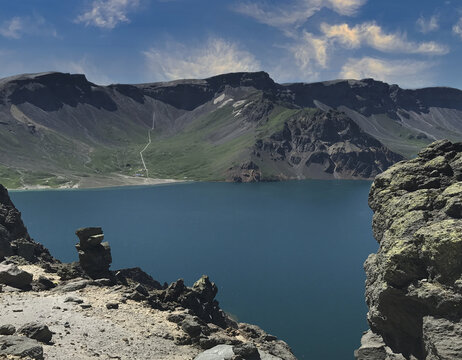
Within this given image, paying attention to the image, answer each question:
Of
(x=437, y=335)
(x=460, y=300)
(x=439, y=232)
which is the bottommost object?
(x=437, y=335)

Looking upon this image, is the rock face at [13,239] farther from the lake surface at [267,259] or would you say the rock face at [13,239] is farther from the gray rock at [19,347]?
the lake surface at [267,259]

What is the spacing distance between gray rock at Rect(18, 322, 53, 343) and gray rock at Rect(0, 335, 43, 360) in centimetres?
260

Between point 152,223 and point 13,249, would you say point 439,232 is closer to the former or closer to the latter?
point 13,249

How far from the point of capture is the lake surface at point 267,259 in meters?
72.5

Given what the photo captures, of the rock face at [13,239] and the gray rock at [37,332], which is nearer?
the gray rock at [37,332]

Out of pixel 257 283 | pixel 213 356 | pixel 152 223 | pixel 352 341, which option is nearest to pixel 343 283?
pixel 257 283

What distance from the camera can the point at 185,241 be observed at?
467 feet

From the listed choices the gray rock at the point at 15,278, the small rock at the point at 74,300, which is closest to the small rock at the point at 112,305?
the small rock at the point at 74,300

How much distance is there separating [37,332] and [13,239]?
3799 cm

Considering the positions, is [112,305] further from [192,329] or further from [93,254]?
→ [93,254]

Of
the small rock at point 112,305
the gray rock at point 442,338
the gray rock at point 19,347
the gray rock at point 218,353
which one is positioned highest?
the gray rock at point 19,347

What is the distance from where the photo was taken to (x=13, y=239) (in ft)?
197

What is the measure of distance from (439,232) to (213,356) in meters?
18.1

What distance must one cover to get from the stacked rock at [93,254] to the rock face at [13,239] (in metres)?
9.83
